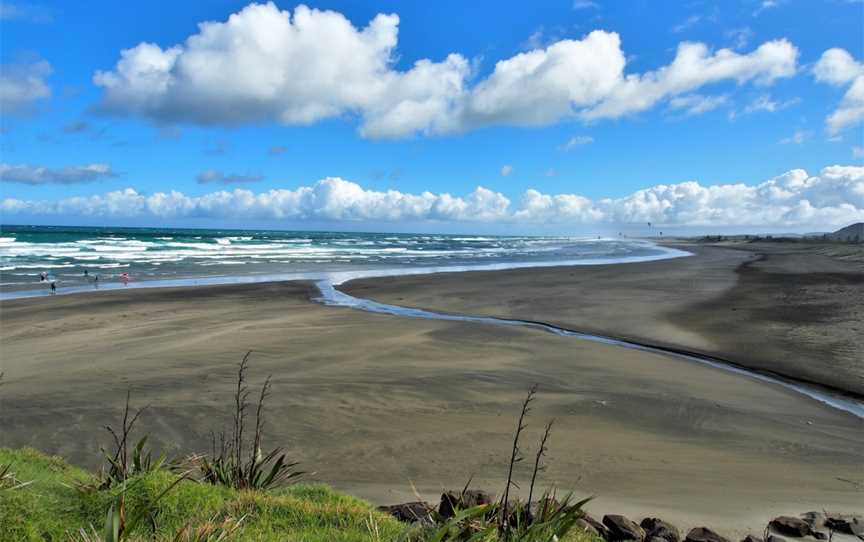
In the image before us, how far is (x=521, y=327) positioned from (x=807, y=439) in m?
8.85

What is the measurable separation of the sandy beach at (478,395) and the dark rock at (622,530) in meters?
0.62

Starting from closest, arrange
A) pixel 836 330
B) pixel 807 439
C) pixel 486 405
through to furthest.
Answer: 1. pixel 807 439
2. pixel 486 405
3. pixel 836 330

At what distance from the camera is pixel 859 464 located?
632 cm

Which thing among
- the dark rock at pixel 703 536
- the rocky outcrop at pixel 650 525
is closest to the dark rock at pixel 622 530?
the rocky outcrop at pixel 650 525

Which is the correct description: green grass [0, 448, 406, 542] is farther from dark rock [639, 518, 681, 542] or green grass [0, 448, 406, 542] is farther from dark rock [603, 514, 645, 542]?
dark rock [639, 518, 681, 542]

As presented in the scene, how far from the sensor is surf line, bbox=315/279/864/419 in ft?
29.6

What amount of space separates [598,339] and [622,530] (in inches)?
395

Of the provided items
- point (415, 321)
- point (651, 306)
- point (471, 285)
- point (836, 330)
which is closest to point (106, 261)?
point (471, 285)

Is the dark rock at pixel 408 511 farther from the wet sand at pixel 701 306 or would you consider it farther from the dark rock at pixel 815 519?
the wet sand at pixel 701 306

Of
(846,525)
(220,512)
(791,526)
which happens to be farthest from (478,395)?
(220,512)

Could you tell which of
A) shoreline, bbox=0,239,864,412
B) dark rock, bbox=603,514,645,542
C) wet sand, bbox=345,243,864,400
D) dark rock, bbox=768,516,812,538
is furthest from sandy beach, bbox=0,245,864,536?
dark rock, bbox=603,514,645,542

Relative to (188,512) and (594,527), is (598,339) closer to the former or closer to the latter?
(594,527)

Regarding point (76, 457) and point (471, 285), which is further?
point (471, 285)

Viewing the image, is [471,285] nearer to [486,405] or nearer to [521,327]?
[521,327]
